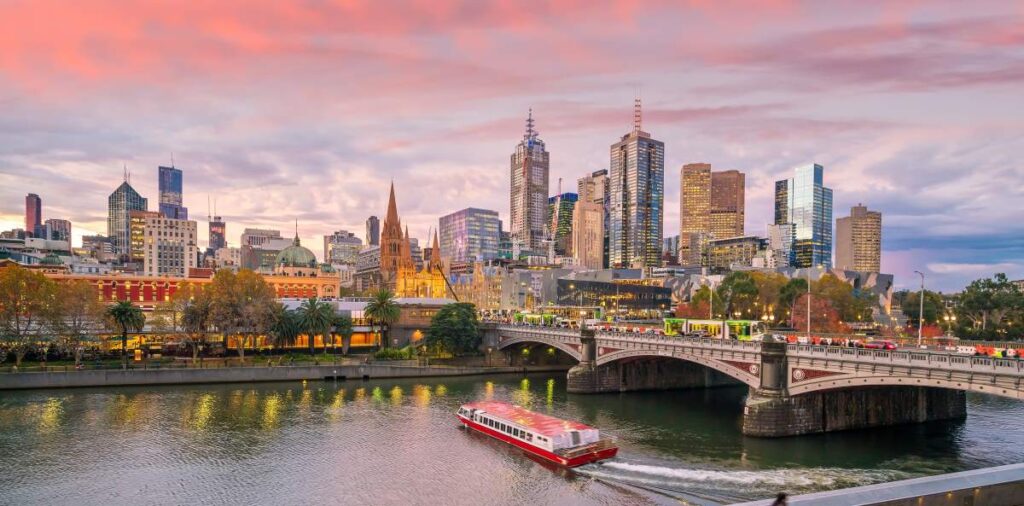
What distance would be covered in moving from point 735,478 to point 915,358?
18809 mm

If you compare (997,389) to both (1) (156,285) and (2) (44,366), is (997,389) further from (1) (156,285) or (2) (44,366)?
(1) (156,285)

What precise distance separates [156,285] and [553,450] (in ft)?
515

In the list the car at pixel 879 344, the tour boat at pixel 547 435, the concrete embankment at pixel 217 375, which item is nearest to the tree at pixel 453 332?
the concrete embankment at pixel 217 375

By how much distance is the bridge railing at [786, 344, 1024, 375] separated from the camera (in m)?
48.6

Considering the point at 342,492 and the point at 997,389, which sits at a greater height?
the point at 997,389

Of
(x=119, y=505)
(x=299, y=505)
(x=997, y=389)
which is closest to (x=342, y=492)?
(x=299, y=505)

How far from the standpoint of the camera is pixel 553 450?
56375mm

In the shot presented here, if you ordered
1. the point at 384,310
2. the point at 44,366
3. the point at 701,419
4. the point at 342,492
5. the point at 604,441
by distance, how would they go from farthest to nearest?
the point at 384,310
the point at 44,366
the point at 701,419
the point at 604,441
the point at 342,492

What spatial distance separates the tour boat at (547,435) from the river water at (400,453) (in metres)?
1.37

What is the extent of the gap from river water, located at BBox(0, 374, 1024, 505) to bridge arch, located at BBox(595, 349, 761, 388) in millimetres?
5853

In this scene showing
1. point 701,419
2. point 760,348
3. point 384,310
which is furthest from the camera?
point 384,310

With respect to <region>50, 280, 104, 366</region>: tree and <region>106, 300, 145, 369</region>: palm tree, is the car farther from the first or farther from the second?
<region>106, 300, 145, 369</region>: palm tree

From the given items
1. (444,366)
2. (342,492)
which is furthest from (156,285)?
(342,492)

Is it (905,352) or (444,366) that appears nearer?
(905,352)
